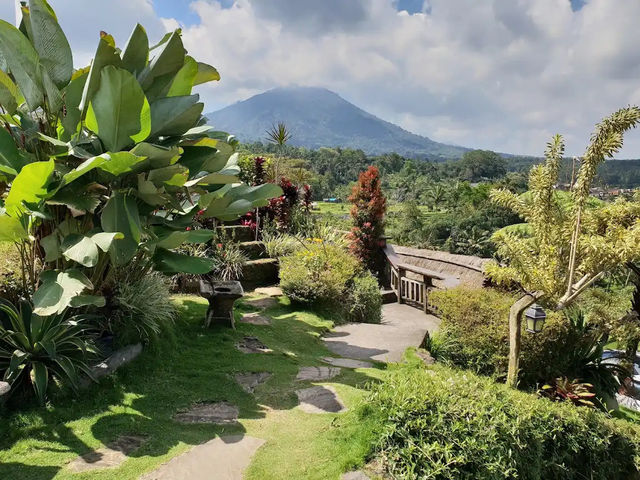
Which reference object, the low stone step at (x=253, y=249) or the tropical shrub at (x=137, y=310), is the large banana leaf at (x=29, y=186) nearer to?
the tropical shrub at (x=137, y=310)

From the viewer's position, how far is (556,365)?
218 inches

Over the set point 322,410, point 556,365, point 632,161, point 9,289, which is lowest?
point 556,365

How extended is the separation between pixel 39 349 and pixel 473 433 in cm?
314

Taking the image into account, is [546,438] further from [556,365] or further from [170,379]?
[170,379]

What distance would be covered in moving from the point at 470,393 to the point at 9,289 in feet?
12.7

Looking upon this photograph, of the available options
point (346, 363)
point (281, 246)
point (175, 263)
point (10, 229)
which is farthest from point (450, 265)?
point (10, 229)

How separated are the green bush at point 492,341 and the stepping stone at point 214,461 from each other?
11.3 feet

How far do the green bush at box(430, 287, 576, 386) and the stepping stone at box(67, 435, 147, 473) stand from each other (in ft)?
13.0

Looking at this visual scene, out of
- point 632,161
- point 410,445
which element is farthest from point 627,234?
point 632,161

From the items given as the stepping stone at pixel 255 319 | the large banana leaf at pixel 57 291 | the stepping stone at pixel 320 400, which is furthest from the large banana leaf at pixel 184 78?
the stepping stone at pixel 255 319

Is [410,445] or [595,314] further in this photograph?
[595,314]

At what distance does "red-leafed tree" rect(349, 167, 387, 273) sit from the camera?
1098cm

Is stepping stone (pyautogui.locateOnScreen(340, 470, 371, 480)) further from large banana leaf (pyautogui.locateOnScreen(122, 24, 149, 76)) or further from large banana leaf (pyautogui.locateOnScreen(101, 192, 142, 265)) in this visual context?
large banana leaf (pyautogui.locateOnScreen(122, 24, 149, 76))

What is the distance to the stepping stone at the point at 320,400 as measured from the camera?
3.52m
